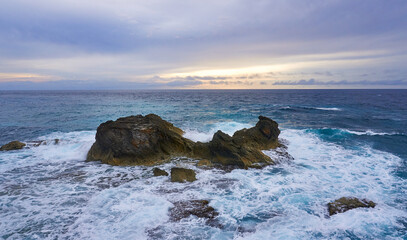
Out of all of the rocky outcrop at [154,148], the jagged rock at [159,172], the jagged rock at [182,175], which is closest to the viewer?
the jagged rock at [182,175]

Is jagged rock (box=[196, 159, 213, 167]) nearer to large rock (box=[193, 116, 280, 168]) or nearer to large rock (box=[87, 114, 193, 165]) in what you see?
large rock (box=[193, 116, 280, 168])

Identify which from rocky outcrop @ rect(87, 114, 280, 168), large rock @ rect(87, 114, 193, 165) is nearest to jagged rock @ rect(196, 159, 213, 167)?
rocky outcrop @ rect(87, 114, 280, 168)

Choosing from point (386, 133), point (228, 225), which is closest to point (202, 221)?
point (228, 225)

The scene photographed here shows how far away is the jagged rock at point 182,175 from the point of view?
11.6 meters

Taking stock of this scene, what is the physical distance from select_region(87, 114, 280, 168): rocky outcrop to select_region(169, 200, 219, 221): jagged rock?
4643 mm

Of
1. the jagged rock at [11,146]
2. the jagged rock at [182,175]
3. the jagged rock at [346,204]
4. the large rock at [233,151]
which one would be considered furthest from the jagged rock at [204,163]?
the jagged rock at [11,146]

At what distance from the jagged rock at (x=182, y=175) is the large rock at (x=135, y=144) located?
9.67 ft

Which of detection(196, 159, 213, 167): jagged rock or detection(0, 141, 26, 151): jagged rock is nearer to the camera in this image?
detection(196, 159, 213, 167): jagged rock

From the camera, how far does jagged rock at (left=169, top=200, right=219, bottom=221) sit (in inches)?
340

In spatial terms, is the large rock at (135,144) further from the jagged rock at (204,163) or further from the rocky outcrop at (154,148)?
the jagged rock at (204,163)

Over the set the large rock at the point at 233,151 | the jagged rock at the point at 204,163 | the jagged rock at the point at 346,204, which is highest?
the large rock at the point at 233,151

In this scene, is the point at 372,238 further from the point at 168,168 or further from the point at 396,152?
the point at 396,152

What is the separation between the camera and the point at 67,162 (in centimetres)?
1460

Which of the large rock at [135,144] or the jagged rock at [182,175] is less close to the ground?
the large rock at [135,144]
